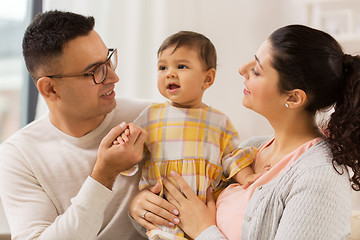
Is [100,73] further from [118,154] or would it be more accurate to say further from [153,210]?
[153,210]

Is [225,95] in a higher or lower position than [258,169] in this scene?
lower

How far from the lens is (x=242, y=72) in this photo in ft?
5.11

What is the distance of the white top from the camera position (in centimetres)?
170

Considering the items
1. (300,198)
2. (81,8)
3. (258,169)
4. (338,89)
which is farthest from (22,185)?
(81,8)

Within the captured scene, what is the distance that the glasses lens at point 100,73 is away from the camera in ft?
5.86

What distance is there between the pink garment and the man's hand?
38cm

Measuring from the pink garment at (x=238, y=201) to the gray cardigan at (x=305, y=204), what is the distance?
4 centimetres

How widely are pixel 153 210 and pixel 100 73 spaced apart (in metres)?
0.63

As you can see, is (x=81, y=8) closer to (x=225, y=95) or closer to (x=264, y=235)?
(x=225, y=95)

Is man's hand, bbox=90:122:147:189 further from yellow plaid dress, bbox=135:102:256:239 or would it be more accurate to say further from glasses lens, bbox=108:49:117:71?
glasses lens, bbox=108:49:117:71

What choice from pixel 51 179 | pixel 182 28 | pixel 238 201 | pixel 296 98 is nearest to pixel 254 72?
pixel 296 98

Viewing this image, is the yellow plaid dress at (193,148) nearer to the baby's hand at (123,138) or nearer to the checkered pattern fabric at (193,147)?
the checkered pattern fabric at (193,147)

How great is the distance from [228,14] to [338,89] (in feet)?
5.97

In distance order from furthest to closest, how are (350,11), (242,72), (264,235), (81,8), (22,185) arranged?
(81,8), (350,11), (22,185), (242,72), (264,235)
